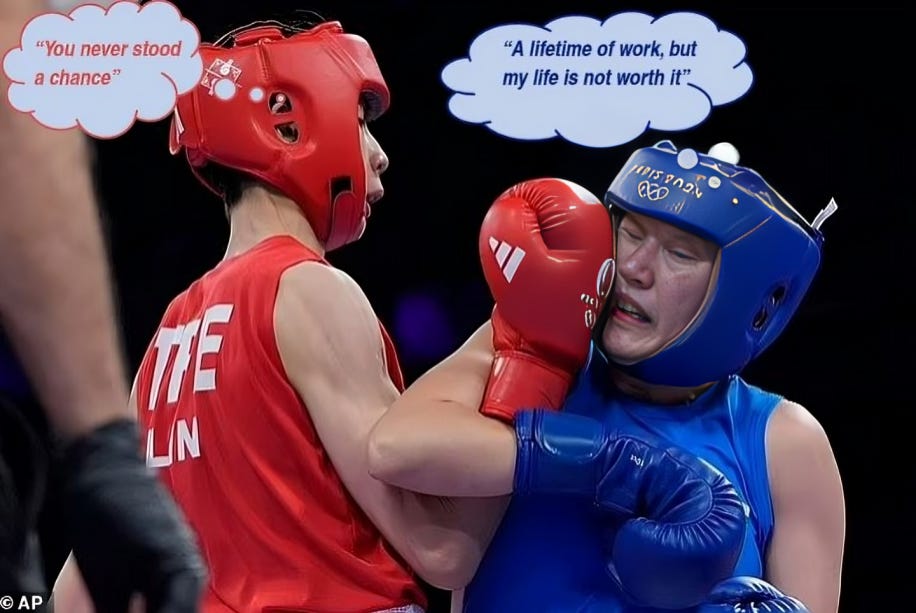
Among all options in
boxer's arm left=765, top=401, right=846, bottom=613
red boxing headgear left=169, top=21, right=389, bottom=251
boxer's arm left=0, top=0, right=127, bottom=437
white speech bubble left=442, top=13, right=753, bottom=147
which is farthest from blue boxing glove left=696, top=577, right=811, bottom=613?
boxer's arm left=0, top=0, right=127, bottom=437

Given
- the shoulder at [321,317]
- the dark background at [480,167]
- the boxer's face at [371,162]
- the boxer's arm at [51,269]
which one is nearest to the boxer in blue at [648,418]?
the shoulder at [321,317]

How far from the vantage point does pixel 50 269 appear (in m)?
1.17

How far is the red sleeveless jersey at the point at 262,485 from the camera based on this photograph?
2.10m

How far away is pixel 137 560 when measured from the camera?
1.40 meters

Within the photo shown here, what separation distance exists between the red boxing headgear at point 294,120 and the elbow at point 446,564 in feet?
1.87

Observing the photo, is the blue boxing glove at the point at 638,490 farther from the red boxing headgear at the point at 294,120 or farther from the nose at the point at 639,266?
the red boxing headgear at the point at 294,120

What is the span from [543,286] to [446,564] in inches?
17.5

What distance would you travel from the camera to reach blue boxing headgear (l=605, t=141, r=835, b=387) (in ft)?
7.12

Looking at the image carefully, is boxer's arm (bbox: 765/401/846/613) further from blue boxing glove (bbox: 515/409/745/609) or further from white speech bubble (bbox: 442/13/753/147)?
white speech bubble (bbox: 442/13/753/147)

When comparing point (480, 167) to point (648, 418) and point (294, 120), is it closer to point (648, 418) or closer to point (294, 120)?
point (294, 120)

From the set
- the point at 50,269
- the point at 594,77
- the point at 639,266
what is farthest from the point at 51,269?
the point at 594,77

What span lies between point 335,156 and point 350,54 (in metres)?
0.19

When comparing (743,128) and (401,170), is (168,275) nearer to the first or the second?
(401,170)

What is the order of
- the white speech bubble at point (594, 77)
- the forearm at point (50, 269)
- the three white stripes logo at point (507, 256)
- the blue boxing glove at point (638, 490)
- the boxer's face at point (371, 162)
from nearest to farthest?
the forearm at point (50, 269), the blue boxing glove at point (638, 490), the three white stripes logo at point (507, 256), the boxer's face at point (371, 162), the white speech bubble at point (594, 77)
